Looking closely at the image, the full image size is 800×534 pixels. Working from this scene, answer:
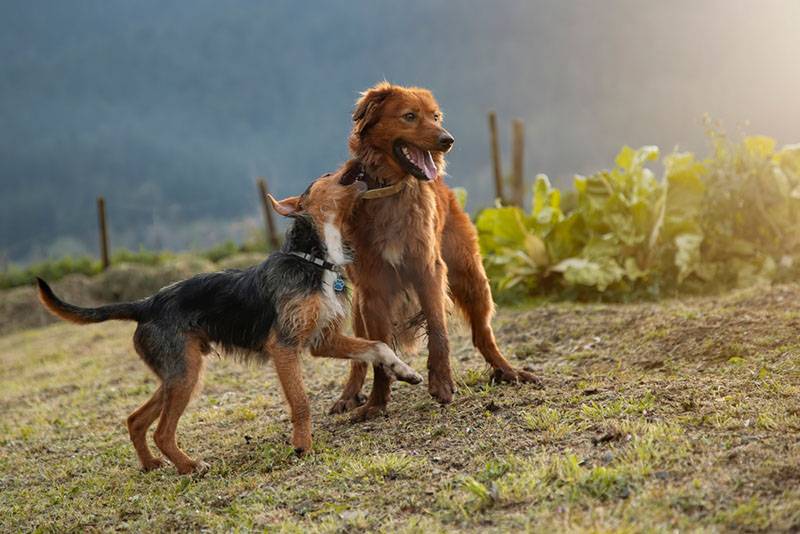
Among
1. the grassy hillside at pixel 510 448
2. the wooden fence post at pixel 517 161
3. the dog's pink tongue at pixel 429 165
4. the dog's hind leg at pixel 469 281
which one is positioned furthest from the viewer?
the wooden fence post at pixel 517 161

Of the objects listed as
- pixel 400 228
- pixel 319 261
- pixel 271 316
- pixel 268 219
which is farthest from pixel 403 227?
pixel 268 219

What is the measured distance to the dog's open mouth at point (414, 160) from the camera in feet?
18.1

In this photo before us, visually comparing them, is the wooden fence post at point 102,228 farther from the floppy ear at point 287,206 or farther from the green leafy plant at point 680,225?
the floppy ear at point 287,206

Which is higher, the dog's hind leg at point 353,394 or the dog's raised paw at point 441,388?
the dog's raised paw at point 441,388

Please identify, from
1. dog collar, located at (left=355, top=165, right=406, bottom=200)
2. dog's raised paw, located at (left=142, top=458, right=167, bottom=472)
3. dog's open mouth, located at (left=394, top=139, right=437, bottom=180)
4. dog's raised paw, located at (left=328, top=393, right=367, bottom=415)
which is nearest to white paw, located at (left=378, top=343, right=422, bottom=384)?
dog collar, located at (left=355, top=165, right=406, bottom=200)

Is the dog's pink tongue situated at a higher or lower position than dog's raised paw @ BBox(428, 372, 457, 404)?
higher

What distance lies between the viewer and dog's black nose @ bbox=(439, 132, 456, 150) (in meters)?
5.42

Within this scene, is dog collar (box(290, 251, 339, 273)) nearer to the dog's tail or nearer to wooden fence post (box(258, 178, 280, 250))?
the dog's tail

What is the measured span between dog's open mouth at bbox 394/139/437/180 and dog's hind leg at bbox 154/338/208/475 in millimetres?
1734

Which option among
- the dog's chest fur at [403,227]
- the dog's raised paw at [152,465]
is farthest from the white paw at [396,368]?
the dog's raised paw at [152,465]

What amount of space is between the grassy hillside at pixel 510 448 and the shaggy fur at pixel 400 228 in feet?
1.53

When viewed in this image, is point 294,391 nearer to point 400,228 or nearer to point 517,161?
point 400,228

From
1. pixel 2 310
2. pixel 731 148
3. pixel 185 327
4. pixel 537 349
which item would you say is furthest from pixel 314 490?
pixel 2 310

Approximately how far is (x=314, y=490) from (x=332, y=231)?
164 centimetres
